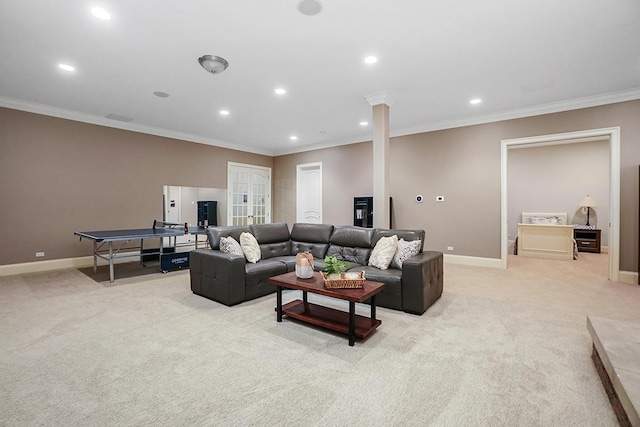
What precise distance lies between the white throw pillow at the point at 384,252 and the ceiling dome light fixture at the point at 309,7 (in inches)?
101

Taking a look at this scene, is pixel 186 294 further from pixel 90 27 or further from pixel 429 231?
pixel 429 231

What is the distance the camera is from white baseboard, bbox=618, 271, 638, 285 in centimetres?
435

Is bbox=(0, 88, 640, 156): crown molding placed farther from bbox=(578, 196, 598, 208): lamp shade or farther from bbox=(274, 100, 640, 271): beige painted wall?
bbox=(578, 196, 598, 208): lamp shade

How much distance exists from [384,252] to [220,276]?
6.62 feet

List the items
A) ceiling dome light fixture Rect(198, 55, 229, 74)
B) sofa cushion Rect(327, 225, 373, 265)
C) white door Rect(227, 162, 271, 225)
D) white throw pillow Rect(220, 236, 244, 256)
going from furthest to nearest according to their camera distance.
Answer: white door Rect(227, 162, 271, 225) → sofa cushion Rect(327, 225, 373, 265) → white throw pillow Rect(220, 236, 244, 256) → ceiling dome light fixture Rect(198, 55, 229, 74)

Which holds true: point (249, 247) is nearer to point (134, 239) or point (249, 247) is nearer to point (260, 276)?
point (260, 276)

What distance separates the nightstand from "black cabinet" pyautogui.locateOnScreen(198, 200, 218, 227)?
9165mm

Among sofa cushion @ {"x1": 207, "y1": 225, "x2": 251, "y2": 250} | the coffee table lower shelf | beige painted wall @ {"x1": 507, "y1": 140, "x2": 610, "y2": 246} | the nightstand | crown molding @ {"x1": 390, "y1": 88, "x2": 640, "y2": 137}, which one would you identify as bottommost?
the coffee table lower shelf

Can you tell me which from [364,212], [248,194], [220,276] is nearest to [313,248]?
[220,276]

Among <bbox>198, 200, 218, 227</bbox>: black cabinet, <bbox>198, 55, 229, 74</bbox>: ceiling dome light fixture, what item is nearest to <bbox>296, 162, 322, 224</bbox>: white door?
<bbox>198, 200, 218, 227</bbox>: black cabinet

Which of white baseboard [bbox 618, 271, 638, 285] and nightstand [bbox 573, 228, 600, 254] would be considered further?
nightstand [bbox 573, 228, 600, 254]

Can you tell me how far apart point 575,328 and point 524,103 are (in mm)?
3726

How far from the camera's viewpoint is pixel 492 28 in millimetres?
2797

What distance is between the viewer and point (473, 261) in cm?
563
